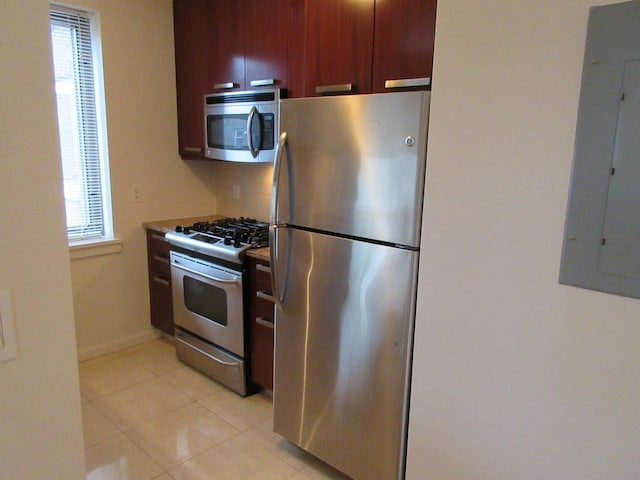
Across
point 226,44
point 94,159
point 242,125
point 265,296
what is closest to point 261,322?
point 265,296

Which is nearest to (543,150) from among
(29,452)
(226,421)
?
(29,452)

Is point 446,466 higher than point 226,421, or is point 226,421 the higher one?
point 446,466

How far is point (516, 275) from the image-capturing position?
1.34 metres

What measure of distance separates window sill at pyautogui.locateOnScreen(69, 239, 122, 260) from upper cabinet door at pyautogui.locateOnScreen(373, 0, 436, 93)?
7.60 ft

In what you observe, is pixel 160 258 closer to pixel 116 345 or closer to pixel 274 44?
pixel 116 345

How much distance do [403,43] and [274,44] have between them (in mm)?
1146

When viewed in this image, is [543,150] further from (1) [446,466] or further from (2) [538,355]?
(1) [446,466]

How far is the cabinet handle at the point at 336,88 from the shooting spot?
186 centimetres

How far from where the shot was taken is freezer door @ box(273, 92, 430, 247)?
5.09 feet

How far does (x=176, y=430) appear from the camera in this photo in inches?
95.3

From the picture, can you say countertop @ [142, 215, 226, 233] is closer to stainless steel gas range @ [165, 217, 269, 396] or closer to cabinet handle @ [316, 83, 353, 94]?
stainless steel gas range @ [165, 217, 269, 396]

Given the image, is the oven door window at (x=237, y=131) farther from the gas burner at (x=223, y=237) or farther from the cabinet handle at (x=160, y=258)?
the cabinet handle at (x=160, y=258)

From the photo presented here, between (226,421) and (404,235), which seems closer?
(404,235)

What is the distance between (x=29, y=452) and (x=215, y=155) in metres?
2.45
